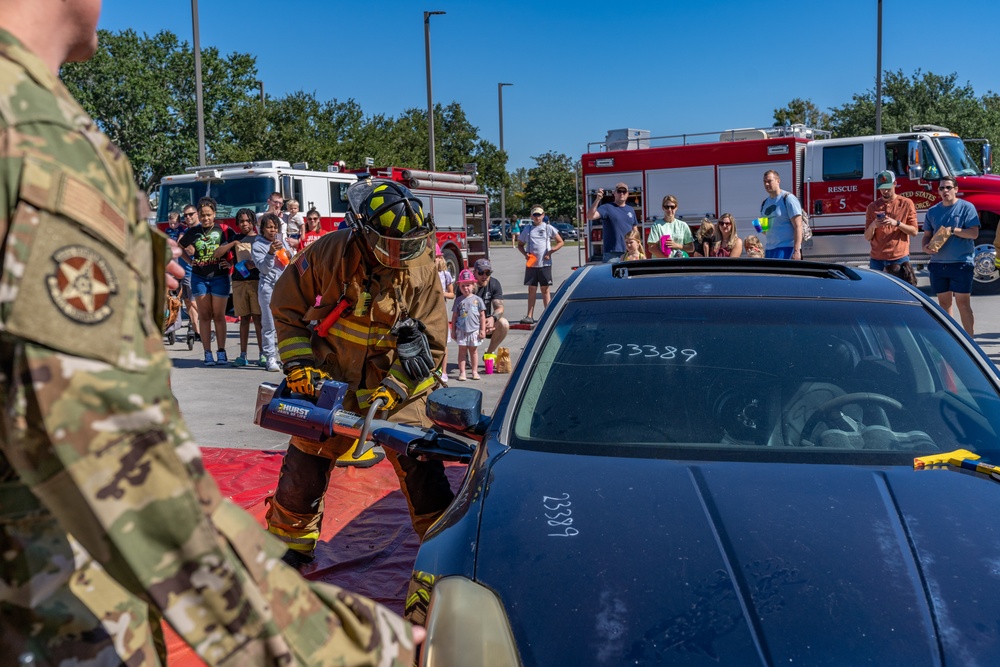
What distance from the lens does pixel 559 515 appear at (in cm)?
245

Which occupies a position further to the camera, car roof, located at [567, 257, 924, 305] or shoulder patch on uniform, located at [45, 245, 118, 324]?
car roof, located at [567, 257, 924, 305]

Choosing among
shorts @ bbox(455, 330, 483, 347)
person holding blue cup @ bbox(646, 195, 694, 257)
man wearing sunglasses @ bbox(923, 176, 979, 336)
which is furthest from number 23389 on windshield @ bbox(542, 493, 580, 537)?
person holding blue cup @ bbox(646, 195, 694, 257)

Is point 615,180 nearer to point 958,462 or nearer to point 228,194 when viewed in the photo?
point 228,194

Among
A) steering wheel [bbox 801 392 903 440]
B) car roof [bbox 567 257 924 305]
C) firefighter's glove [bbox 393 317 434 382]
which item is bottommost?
steering wheel [bbox 801 392 903 440]

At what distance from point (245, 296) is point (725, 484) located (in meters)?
8.83

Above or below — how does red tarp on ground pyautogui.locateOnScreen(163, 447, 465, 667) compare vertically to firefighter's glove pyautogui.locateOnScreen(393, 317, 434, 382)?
below

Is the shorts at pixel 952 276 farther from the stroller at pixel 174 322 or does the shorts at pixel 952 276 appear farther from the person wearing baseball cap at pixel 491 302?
the stroller at pixel 174 322

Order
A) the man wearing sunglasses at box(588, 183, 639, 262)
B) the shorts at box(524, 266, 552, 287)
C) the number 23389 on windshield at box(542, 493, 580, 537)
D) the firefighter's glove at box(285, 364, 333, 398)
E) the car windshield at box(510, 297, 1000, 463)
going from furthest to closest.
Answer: the shorts at box(524, 266, 552, 287) → the man wearing sunglasses at box(588, 183, 639, 262) → the firefighter's glove at box(285, 364, 333, 398) → the car windshield at box(510, 297, 1000, 463) → the number 23389 on windshield at box(542, 493, 580, 537)

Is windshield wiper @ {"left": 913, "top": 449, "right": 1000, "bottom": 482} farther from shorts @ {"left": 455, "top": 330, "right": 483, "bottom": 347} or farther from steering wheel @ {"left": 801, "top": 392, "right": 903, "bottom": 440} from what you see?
shorts @ {"left": 455, "top": 330, "right": 483, "bottom": 347}

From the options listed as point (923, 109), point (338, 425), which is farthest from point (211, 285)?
point (923, 109)

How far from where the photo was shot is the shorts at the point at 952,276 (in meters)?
9.38

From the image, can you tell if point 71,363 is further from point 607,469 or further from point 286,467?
point 286,467

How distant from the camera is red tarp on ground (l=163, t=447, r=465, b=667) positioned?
431 cm

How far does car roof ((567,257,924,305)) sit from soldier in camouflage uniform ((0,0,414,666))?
2.26m
